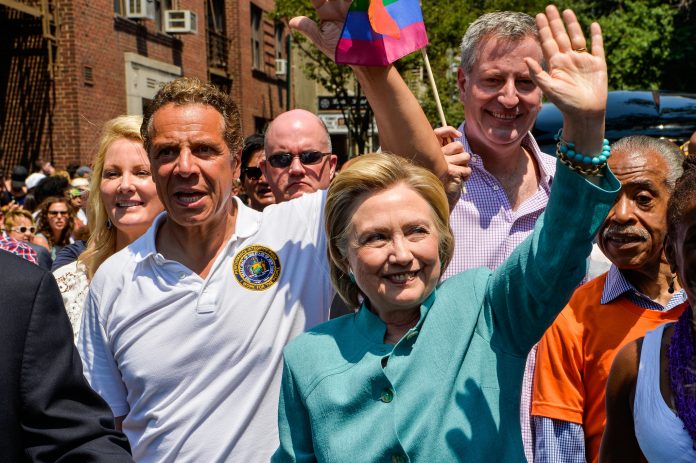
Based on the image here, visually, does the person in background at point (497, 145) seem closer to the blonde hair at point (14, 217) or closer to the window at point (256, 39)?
the blonde hair at point (14, 217)

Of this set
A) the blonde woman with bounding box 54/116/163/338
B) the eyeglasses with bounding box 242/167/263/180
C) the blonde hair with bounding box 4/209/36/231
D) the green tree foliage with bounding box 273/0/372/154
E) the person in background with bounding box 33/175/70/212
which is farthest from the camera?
the green tree foliage with bounding box 273/0/372/154

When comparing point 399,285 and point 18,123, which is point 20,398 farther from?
point 18,123

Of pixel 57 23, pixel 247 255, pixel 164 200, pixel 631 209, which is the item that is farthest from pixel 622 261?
pixel 57 23

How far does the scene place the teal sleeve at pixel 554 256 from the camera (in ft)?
7.86

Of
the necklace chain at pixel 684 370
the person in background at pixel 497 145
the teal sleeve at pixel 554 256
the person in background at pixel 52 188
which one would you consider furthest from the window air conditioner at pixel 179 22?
the necklace chain at pixel 684 370

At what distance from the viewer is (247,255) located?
11.1 ft

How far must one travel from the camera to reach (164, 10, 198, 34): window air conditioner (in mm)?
20000

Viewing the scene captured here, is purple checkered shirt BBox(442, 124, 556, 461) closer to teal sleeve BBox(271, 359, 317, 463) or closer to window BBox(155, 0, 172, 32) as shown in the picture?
teal sleeve BBox(271, 359, 317, 463)

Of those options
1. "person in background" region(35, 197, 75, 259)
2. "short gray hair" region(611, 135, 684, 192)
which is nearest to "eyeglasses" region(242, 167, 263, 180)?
"short gray hair" region(611, 135, 684, 192)

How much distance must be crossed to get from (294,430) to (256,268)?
75 centimetres

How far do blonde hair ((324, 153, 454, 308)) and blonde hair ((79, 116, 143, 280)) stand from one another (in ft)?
5.24

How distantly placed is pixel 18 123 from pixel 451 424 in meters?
15.4

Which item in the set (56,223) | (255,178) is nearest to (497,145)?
(255,178)

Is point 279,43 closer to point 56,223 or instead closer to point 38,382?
point 56,223
